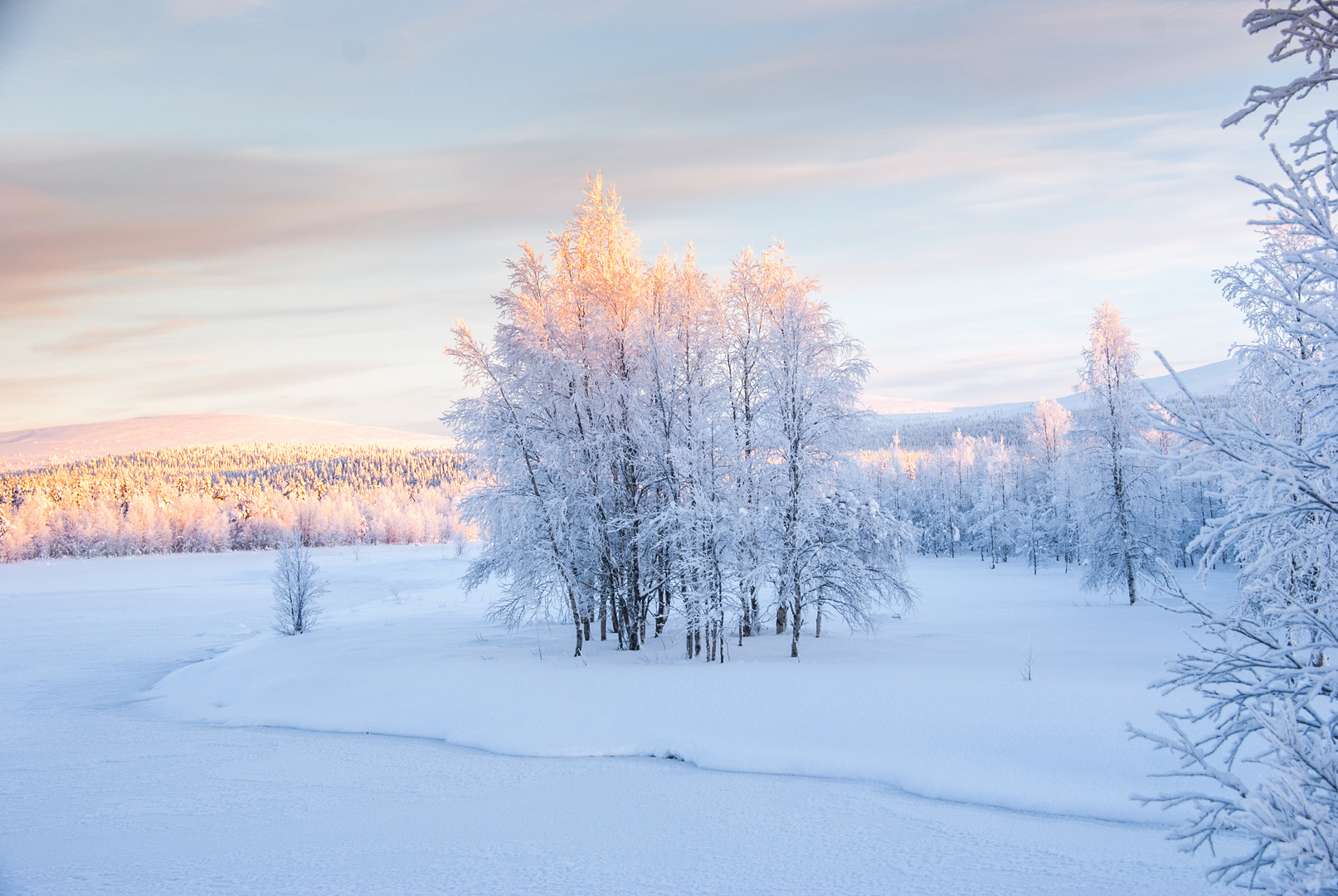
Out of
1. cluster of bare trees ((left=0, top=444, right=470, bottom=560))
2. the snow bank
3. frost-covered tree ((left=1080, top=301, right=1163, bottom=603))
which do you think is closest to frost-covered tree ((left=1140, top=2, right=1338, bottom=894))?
the snow bank

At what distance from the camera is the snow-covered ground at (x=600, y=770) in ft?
29.6

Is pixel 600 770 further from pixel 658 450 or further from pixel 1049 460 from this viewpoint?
pixel 1049 460

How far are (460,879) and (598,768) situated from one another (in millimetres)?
4786

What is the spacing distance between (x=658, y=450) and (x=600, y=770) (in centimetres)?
804

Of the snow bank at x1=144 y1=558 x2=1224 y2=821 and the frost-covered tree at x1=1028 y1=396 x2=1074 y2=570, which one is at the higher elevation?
the frost-covered tree at x1=1028 y1=396 x2=1074 y2=570

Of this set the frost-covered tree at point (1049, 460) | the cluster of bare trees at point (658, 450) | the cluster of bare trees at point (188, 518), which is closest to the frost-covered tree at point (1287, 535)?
the cluster of bare trees at point (658, 450)

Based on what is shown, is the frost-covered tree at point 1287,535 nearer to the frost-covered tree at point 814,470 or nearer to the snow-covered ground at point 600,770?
the snow-covered ground at point 600,770

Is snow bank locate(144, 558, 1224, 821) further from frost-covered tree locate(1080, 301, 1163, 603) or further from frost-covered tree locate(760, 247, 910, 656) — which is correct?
frost-covered tree locate(1080, 301, 1163, 603)

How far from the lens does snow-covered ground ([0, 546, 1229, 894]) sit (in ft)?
29.6

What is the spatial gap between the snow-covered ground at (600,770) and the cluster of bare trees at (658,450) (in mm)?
2008

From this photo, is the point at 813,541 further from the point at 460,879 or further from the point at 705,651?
the point at 460,879

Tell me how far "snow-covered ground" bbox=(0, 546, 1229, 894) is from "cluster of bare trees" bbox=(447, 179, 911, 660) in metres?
2.01

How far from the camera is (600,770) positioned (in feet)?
43.5

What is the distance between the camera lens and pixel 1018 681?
14.4m
